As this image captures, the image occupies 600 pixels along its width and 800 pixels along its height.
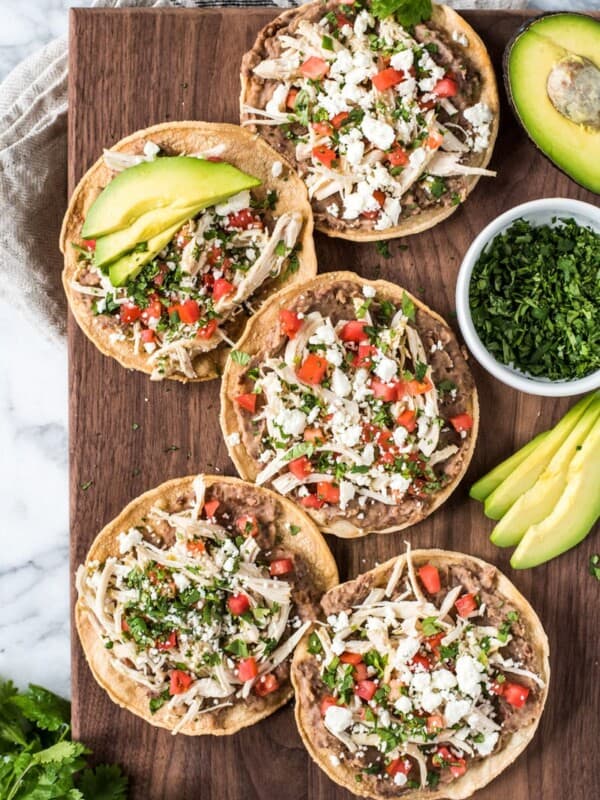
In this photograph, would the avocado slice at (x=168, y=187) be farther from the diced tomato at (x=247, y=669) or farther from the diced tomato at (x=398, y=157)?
the diced tomato at (x=247, y=669)

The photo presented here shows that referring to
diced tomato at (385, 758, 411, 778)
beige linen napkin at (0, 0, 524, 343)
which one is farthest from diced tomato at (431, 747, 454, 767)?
Answer: beige linen napkin at (0, 0, 524, 343)

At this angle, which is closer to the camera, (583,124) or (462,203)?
(583,124)

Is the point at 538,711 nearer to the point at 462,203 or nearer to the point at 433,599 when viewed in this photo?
the point at 433,599

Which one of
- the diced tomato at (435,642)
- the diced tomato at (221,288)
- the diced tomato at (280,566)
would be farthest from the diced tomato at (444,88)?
the diced tomato at (435,642)

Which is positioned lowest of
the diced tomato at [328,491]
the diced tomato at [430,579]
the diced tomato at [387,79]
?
the diced tomato at [430,579]

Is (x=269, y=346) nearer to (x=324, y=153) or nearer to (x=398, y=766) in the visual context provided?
(x=324, y=153)

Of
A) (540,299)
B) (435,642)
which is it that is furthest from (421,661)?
(540,299)

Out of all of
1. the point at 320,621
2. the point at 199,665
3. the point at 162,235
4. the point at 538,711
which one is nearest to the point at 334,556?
the point at 320,621

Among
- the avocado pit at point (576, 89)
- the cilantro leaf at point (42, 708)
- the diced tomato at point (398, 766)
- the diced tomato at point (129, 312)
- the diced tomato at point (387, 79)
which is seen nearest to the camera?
A: the avocado pit at point (576, 89)
